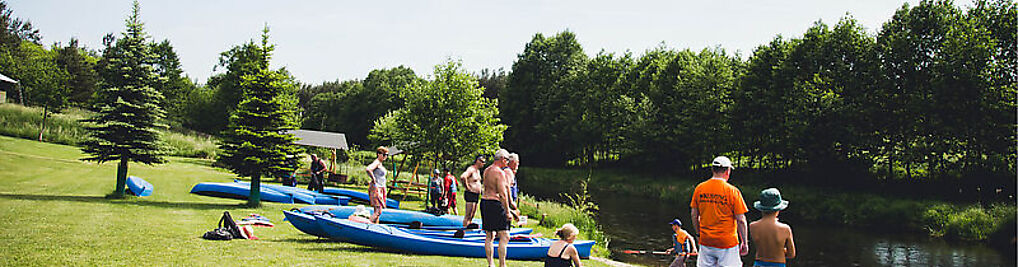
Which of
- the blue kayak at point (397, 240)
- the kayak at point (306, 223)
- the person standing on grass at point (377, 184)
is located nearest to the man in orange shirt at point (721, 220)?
the blue kayak at point (397, 240)

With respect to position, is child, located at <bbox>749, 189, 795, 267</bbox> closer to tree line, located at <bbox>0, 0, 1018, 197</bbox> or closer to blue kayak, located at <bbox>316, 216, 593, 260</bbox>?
blue kayak, located at <bbox>316, 216, 593, 260</bbox>

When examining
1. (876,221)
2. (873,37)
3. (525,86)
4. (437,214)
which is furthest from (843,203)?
(525,86)

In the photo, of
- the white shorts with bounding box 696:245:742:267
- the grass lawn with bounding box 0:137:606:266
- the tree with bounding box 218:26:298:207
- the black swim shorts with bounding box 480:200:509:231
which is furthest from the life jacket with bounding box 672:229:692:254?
the tree with bounding box 218:26:298:207

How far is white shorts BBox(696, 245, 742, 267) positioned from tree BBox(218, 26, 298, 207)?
13.2 m

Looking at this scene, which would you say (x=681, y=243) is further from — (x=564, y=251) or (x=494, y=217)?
(x=564, y=251)

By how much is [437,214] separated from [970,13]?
2932 centimetres

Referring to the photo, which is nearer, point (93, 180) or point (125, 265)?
point (125, 265)

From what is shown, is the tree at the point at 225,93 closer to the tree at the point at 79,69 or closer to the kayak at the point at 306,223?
the tree at the point at 79,69

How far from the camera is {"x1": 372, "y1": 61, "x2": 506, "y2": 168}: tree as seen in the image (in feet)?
79.1

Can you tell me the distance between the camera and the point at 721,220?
254 inches

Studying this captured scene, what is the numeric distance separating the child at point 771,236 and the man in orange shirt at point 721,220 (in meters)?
0.16

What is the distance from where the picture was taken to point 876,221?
26500 mm

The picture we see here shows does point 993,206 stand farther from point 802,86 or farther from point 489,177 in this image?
point 489,177

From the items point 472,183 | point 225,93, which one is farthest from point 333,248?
point 225,93
